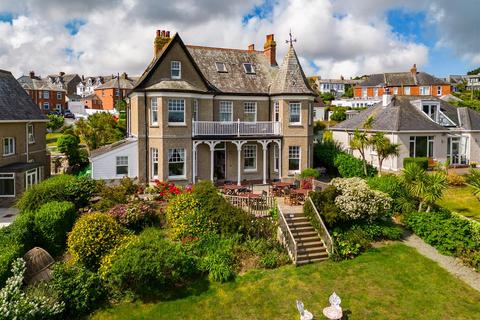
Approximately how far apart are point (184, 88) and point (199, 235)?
11586 millimetres

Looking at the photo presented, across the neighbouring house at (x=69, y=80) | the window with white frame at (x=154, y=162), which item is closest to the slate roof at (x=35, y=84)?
the neighbouring house at (x=69, y=80)

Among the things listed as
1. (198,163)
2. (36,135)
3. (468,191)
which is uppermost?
(36,135)

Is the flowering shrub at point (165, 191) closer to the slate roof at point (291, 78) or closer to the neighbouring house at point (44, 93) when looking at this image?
the slate roof at point (291, 78)

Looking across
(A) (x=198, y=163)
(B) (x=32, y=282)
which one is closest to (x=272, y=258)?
(B) (x=32, y=282)

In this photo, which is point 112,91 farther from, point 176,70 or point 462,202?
point 462,202

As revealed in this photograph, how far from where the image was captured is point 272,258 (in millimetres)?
17031

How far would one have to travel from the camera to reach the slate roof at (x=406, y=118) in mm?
32469

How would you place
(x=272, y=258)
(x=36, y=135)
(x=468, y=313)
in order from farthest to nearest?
(x=36, y=135)
(x=272, y=258)
(x=468, y=313)

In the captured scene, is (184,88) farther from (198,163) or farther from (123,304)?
(123,304)

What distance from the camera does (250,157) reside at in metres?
29.1

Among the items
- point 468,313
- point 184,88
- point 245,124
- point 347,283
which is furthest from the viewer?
point 245,124

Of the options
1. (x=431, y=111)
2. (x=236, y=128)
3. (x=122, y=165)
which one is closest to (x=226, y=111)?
(x=236, y=128)

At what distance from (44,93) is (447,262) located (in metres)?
91.0

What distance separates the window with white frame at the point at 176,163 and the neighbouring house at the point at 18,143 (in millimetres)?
10277
